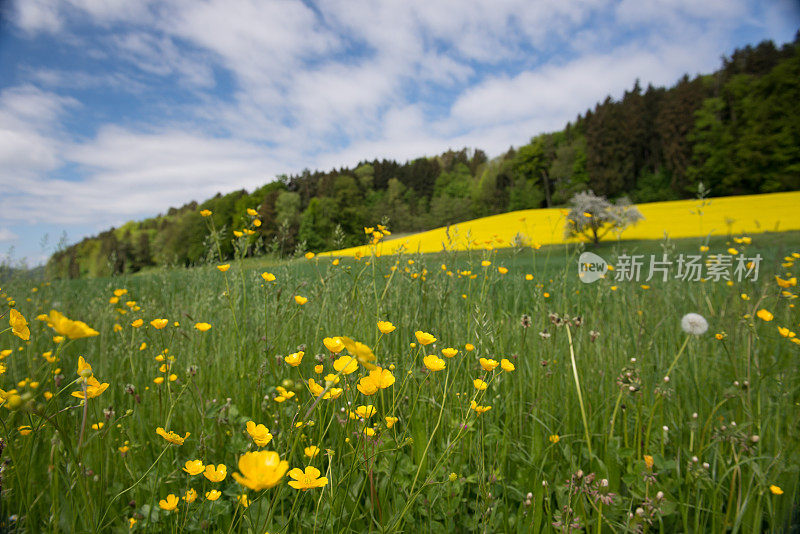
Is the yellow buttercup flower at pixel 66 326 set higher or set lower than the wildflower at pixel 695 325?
higher

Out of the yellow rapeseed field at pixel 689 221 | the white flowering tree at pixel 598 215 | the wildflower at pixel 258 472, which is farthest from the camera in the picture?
the white flowering tree at pixel 598 215

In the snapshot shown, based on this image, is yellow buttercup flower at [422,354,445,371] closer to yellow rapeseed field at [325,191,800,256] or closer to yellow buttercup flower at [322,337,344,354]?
yellow buttercup flower at [322,337,344,354]

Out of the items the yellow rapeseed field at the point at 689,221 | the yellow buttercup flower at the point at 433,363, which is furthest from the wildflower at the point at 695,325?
the yellow rapeseed field at the point at 689,221

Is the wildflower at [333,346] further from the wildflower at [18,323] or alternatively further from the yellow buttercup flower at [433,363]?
the wildflower at [18,323]

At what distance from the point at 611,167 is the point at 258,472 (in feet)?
113

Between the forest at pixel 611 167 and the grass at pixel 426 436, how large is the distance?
46.0 feet

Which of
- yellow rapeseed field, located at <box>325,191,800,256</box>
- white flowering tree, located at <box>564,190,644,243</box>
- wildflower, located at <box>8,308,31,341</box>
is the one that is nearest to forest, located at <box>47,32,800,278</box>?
yellow rapeseed field, located at <box>325,191,800,256</box>

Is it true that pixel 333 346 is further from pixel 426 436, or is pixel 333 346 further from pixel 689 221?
pixel 689 221

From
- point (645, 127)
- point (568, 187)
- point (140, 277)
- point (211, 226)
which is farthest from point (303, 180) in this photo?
point (211, 226)

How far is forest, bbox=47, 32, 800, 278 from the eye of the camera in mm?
22797

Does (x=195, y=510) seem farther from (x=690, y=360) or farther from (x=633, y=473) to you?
(x=690, y=360)

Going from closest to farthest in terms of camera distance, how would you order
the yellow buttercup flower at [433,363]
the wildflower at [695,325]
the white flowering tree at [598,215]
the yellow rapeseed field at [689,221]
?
the yellow buttercup flower at [433,363]
the wildflower at [695,325]
the yellow rapeseed field at [689,221]
the white flowering tree at [598,215]

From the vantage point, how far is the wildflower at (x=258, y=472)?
41 centimetres

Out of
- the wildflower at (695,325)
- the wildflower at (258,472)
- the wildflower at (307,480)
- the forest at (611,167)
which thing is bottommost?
the wildflower at (695,325)
